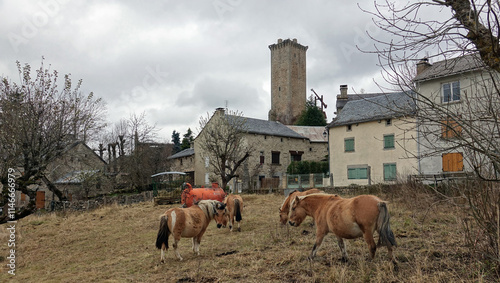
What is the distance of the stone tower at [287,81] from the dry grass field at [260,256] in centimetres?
6292

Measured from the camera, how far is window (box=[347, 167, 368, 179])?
32812mm

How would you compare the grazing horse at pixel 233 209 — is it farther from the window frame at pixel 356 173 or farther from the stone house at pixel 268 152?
the stone house at pixel 268 152

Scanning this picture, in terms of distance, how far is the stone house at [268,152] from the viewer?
145ft

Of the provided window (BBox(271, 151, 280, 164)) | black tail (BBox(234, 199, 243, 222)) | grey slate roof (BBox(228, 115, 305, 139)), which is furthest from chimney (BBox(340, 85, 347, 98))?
black tail (BBox(234, 199, 243, 222))

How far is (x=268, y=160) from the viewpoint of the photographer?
→ 4584cm

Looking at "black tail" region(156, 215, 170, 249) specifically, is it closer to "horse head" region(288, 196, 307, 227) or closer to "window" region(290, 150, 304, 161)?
"horse head" region(288, 196, 307, 227)

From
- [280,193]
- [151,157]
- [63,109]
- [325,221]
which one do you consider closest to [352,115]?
[280,193]

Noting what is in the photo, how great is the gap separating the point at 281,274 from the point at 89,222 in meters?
15.9

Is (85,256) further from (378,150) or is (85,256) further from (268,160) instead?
(268,160)

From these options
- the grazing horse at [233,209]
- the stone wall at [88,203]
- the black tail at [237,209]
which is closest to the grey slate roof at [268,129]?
the stone wall at [88,203]

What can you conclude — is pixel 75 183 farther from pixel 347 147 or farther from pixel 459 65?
pixel 459 65

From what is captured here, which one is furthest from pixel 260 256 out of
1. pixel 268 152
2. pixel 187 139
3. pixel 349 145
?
pixel 187 139

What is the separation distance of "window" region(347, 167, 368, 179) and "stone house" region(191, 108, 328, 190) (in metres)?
9.75

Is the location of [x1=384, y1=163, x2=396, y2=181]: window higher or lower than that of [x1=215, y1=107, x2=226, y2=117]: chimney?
lower
